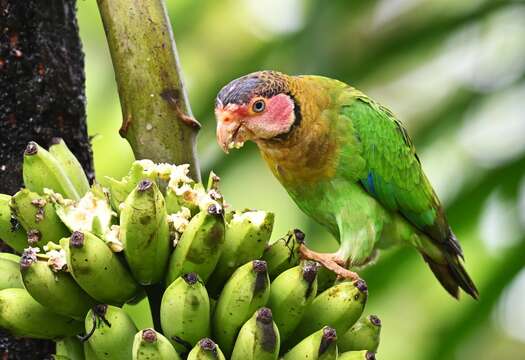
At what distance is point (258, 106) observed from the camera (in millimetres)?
3611

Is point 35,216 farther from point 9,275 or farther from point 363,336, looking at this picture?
point 363,336

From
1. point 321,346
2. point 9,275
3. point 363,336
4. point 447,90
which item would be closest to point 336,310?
point 363,336

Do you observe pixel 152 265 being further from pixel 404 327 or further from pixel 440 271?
pixel 404 327

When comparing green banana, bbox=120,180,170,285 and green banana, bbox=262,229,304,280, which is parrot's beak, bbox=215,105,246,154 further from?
green banana, bbox=120,180,170,285

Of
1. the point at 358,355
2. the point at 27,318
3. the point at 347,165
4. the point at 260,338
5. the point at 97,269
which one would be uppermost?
the point at 347,165

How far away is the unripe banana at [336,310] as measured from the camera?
243cm

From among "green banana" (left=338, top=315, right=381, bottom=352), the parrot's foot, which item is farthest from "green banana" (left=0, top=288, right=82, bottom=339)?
the parrot's foot

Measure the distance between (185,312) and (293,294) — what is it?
32 cm

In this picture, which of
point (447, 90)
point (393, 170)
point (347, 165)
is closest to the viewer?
point (347, 165)

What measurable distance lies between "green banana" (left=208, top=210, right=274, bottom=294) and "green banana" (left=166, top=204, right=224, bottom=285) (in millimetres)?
111

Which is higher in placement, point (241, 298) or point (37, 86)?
point (37, 86)

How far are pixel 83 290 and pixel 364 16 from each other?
10.2ft

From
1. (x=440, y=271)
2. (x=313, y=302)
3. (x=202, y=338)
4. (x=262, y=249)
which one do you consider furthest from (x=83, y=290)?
(x=440, y=271)

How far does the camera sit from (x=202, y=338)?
221 cm
